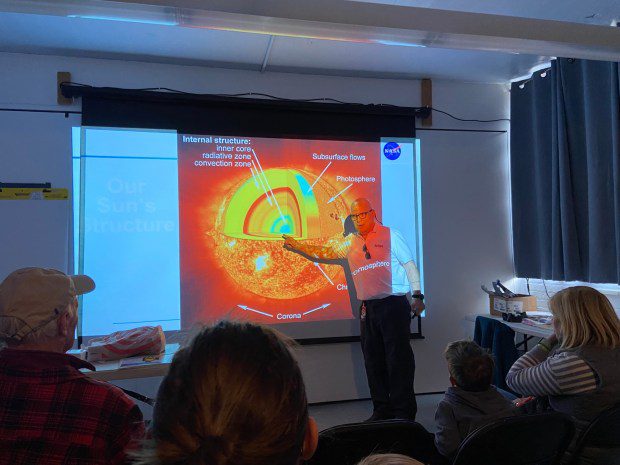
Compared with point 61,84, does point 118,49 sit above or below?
above

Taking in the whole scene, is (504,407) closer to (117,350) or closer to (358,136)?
(117,350)

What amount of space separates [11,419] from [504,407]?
1549mm

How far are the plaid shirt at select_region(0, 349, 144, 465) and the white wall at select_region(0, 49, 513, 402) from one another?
2.60 metres

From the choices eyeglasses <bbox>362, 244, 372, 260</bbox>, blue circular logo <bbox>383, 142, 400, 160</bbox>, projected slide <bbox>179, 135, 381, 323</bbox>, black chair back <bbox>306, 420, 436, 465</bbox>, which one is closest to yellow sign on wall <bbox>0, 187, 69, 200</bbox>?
projected slide <bbox>179, 135, 381, 323</bbox>

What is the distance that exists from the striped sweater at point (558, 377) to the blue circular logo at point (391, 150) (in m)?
2.37

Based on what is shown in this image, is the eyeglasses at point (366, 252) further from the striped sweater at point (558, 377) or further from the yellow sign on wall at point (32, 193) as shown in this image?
the yellow sign on wall at point (32, 193)

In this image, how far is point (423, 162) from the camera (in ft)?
13.3

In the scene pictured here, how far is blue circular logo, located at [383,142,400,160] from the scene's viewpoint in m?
3.87

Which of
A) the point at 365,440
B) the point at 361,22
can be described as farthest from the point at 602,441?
the point at 361,22

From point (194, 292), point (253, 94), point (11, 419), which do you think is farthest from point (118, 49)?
point (11, 419)

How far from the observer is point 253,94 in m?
3.71

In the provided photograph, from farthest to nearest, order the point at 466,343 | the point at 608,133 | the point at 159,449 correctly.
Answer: the point at 608,133 < the point at 466,343 < the point at 159,449

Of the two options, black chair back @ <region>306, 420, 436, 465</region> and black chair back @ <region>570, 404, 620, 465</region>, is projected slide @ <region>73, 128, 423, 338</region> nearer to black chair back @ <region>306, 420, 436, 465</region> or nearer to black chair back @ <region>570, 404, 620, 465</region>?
black chair back @ <region>306, 420, 436, 465</region>

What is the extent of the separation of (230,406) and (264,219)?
3.09 m
